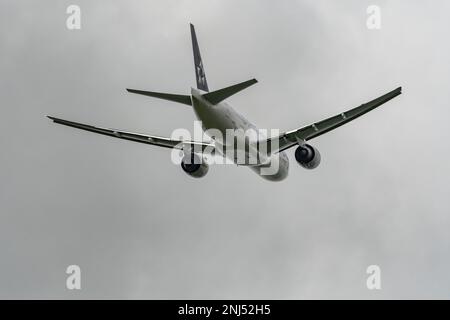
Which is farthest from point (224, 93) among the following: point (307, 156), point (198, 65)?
point (307, 156)

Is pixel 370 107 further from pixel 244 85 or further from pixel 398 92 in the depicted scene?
pixel 244 85

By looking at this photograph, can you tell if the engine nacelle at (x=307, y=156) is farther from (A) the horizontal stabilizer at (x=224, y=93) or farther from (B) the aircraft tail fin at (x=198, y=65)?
(B) the aircraft tail fin at (x=198, y=65)

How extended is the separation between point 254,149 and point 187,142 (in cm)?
547

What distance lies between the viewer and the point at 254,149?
49.2 metres

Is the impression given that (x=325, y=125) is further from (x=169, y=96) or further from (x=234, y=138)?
(x=169, y=96)

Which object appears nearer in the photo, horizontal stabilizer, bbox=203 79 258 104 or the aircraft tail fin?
horizontal stabilizer, bbox=203 79 258 104

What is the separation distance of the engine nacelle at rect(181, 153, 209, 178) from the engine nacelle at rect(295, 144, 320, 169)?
6998mm

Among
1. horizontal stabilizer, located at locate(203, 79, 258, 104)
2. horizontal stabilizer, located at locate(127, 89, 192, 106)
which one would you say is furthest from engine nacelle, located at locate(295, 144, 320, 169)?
horizontal stabilizer, located at locate(127, 89, 192, 106)

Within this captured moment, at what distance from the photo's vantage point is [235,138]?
47312 millimetres

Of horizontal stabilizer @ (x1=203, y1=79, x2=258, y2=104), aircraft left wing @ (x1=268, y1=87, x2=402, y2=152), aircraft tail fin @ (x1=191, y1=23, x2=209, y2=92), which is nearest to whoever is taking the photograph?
horizontal stabilizer @ (x1=203, y1=79, x2=258, y2=104)

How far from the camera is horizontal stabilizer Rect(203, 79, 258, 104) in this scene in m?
40.7

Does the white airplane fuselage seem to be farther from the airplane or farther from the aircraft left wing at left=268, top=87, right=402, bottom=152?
the aircraft left wing at left=268, top=87, right=402, bottom=152

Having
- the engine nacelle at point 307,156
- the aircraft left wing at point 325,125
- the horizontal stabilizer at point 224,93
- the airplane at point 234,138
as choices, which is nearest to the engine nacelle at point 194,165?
the airplane at point 234,138
